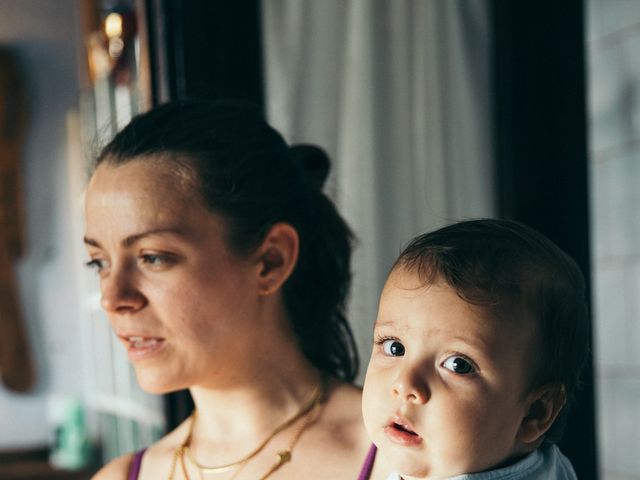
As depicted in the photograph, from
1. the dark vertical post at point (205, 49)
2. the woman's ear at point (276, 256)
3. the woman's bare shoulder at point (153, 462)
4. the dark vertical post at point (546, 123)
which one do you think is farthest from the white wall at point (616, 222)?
the woman's bare shoulder at point (153, 462)

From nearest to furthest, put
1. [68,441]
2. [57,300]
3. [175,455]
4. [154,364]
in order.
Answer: [154,364]
[175,455]
[68,441]
[57,300]

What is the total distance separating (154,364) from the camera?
3.42 ft

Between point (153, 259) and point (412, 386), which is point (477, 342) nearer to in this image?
point (412, 386)

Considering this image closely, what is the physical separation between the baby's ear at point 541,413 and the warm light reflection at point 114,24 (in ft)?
5.67


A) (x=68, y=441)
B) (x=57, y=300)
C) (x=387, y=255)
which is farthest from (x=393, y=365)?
(x=57, y=300)

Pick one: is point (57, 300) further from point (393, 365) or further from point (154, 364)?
point (393, 365)

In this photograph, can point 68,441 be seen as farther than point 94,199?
Yes

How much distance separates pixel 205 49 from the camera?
4.63 feet

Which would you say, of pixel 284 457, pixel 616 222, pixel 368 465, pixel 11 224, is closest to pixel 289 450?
pixel 284 457

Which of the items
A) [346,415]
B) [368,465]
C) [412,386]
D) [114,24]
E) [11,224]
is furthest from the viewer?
[11,224]

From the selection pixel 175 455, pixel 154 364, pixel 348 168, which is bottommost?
pixel 175 455

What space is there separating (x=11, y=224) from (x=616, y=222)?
2824 mm

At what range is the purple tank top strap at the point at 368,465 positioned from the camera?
3.37ft

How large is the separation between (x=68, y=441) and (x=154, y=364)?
276 cm
